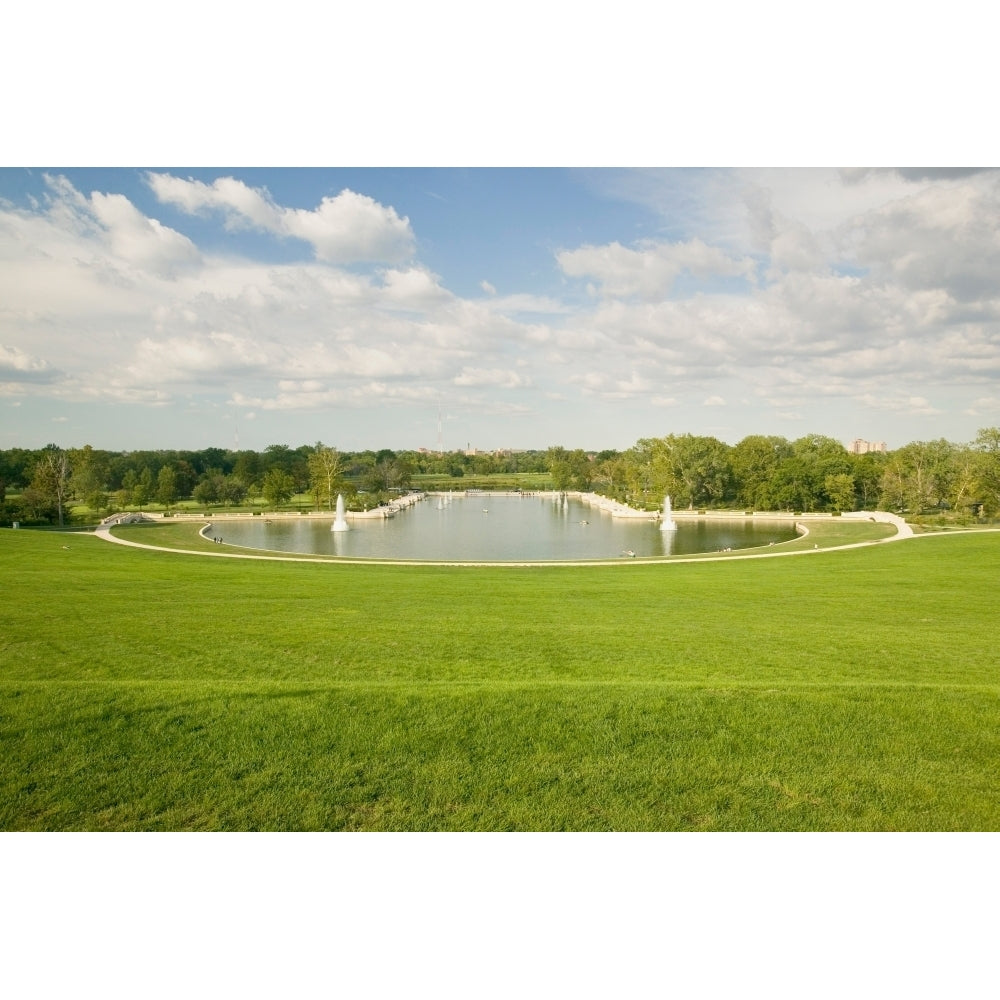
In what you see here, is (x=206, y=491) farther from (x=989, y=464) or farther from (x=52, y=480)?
(x=989, y=464)

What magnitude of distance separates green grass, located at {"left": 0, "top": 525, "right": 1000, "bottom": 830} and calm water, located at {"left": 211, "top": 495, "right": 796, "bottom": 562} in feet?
36.0

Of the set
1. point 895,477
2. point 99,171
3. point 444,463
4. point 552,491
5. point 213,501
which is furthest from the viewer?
point 444,463

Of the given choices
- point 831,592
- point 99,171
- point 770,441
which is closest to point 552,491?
point 770,441

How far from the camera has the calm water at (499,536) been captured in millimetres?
19891

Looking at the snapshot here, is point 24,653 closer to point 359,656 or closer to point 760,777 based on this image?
point 359,656

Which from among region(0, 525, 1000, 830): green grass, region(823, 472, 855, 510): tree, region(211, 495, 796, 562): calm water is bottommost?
region(211, 495, 796, 562): calm water

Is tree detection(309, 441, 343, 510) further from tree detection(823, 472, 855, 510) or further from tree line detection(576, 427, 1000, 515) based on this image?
tree detection(823, 472, 855, 510)

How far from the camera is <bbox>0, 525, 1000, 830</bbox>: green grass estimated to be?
134 inches

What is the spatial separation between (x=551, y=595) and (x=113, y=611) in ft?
19.0

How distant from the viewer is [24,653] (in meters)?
5.77

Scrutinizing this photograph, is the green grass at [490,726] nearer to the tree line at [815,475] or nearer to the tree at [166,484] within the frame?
the tree at [166,484]

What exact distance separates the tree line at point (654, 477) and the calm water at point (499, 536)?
283cm

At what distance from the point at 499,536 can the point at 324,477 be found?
15.3 meters

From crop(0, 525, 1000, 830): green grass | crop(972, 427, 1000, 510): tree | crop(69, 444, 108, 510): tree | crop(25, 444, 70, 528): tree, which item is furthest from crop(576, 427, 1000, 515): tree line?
crop(25, 444, 70, 528): tree
